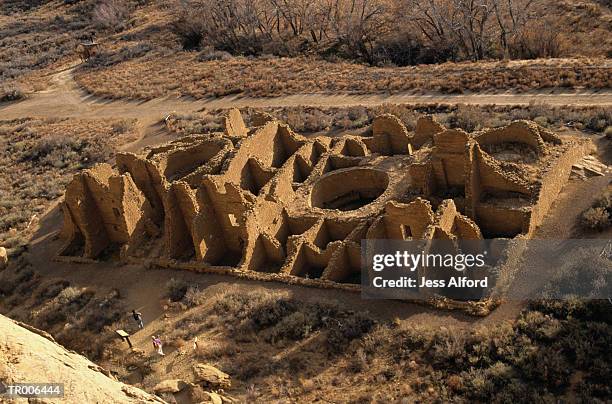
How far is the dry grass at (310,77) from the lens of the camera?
33.0 meters

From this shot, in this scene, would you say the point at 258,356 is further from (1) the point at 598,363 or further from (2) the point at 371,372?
(1) the point at 598,363

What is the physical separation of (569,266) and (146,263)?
1476cm

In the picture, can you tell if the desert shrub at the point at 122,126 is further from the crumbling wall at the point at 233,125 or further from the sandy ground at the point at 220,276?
the crumbling wall at the point at 233,125

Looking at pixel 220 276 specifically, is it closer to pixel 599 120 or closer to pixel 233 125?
pixel 233 125

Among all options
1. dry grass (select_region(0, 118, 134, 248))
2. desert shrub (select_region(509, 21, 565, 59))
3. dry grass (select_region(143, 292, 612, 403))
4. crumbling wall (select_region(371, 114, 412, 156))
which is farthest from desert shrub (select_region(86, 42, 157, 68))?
dry grass (select_region(143, 292, 612, 403))

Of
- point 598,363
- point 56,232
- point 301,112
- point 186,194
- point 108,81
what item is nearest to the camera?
point 598,363

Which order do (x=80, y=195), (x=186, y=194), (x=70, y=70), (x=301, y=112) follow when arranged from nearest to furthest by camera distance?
(x=186, y=194) < (x=80, y=195) < (x=301, y=112) < (x=70, y=70)

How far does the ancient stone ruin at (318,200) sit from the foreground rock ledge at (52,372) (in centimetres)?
815

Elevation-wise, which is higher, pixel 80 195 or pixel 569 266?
pixel 80 195

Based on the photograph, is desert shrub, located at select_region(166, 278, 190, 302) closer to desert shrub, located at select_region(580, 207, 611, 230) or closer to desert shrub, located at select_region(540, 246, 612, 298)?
desert shrub, located at select_region(540, 246, 612, 298)

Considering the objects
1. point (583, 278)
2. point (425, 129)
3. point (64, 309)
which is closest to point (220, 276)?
point (64, 309)

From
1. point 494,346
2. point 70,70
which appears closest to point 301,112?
point 494,346

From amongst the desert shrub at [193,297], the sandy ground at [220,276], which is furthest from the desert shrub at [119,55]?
the desert shrub at [193,297]

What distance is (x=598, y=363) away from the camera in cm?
1277
